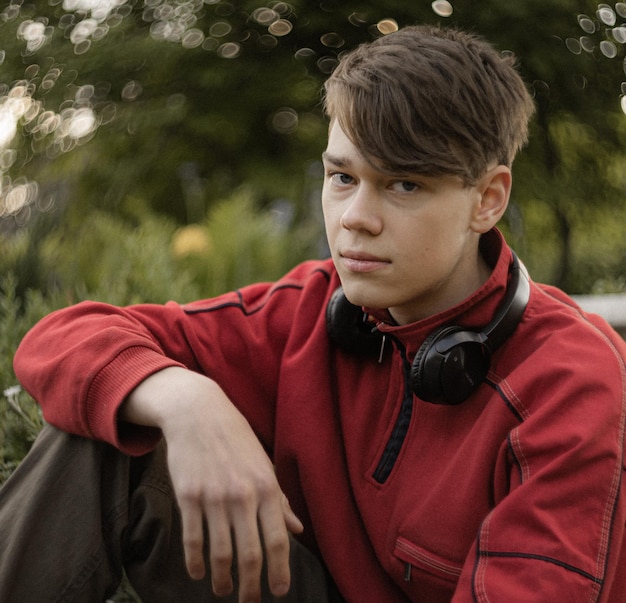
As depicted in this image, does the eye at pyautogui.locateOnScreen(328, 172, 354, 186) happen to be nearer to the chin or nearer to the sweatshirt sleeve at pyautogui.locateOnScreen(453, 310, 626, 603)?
the chin

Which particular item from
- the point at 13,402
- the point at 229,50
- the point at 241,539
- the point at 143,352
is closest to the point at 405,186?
the point at 143,352

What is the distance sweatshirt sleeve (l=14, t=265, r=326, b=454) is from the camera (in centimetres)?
175

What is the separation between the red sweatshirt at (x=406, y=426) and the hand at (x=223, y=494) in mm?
162

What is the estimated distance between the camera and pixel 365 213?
5.63ft

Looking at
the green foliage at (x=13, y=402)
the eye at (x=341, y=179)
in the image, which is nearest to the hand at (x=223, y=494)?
the eye at (x=341, y=179)

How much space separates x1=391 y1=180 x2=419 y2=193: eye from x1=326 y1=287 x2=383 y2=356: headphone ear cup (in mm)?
341

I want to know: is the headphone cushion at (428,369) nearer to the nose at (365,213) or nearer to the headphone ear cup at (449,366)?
the headphone ear cup at (449,366)

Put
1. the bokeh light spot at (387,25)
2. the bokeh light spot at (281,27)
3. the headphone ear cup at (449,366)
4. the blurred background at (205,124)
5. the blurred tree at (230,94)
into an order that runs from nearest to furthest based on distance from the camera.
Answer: the headphone ear cup at (449,366)
the blurred background at (205,124)
the blurred tree at (230,94)
the bokeh light spot at (387,25)
the bokeh light spot at (281,27)

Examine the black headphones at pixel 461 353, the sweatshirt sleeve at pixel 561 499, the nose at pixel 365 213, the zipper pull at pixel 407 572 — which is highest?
the nose at pixel 365 213

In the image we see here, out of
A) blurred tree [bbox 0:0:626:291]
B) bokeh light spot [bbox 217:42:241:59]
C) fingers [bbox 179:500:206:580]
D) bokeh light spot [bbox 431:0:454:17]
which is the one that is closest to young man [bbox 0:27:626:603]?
fingers [bbox 179:500:206:580]

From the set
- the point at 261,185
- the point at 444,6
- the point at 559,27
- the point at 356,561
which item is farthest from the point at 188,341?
A: the point at 261,185

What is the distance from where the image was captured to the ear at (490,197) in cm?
183

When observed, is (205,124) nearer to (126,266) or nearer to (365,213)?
(126,266)

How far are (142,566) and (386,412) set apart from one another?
25.7 inches
